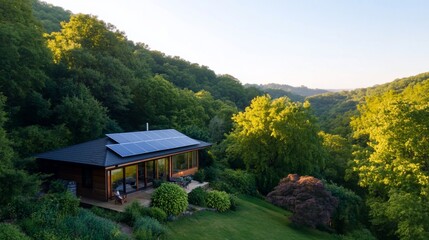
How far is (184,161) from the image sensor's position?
75.6 ft

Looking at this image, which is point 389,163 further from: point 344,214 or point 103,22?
point 103,22

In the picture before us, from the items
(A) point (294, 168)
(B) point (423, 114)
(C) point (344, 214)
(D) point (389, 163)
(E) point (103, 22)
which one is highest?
(E) point (103, 22)

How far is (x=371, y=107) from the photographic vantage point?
105ft

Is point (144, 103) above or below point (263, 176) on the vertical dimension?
above

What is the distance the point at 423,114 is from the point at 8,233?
21544 mm

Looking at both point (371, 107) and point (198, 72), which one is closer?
point (371, 107)

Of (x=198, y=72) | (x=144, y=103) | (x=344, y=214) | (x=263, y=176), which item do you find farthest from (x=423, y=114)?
(x=198, y=72)

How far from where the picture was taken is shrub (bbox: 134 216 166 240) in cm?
1191

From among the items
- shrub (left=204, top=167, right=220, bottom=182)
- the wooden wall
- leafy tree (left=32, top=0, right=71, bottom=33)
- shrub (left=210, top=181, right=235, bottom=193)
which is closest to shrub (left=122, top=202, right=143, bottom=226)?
the wooden wall

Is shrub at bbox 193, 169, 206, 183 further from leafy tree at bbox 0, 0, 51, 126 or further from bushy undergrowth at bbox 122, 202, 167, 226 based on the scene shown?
leafy tree at bbox 0, 0, 51, 126

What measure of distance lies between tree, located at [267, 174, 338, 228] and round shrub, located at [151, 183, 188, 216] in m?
6.81

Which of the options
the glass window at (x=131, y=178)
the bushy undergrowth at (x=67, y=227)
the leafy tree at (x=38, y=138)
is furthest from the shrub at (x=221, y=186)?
the bushy undergrowth at (x=67, y=227)

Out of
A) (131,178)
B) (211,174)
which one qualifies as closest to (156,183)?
(131,178)

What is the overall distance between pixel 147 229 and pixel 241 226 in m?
5.57
